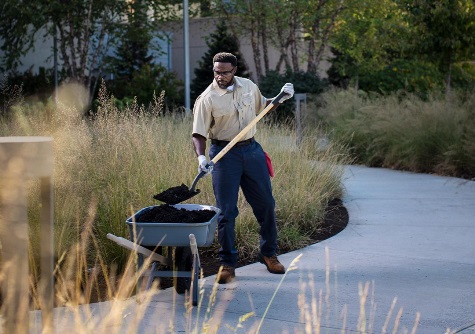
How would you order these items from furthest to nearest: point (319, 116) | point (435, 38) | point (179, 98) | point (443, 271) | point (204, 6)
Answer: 1. point (204, 6)
2. point (179, 98)
3. point (435, 38)
4. point (319, 116)
5. point (443, 271)

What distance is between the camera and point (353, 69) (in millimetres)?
31734

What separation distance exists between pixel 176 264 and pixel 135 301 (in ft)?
1.46

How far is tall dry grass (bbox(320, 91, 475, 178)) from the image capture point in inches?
556

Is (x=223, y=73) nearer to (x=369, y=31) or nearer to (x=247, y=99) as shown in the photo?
(x=247, y=99)

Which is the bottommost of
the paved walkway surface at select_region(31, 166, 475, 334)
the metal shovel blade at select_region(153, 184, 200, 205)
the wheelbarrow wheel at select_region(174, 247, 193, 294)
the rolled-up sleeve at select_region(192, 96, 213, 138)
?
the paved walkway surface at select_region(31, 166, 475, 334)

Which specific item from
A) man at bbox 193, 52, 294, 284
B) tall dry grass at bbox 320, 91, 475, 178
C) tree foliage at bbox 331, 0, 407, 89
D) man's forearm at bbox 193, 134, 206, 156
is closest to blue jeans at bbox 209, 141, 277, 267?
man at bbox 193, 52, 294, 284

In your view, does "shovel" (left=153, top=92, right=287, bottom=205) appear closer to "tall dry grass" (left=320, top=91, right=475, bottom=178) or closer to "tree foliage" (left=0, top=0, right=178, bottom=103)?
"tall dry grass" (left=320, top=91, right=475, bottom=178)

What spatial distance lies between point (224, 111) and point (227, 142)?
0.28 metres

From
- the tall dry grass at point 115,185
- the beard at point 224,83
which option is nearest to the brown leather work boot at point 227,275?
the tall dry grass at point 115,185

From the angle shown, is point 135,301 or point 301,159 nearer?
point 135,301

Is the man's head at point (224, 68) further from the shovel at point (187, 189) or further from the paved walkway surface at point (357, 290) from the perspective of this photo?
the paved walkway surface at point (357, 290)

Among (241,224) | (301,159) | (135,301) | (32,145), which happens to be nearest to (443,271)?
(241,224)

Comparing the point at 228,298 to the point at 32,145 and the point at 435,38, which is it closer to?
the point at 32,145

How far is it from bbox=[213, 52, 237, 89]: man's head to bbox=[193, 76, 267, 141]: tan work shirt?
0.08m
